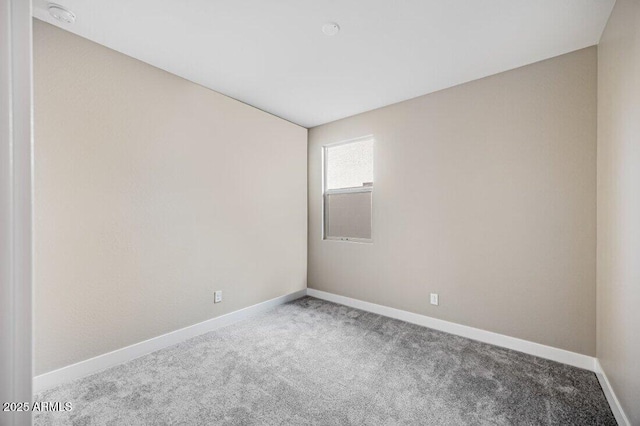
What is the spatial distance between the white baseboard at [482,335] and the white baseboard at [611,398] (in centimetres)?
14

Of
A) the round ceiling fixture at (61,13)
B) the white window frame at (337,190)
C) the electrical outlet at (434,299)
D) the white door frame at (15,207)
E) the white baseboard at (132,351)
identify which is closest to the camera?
the white door frame at (15,207)

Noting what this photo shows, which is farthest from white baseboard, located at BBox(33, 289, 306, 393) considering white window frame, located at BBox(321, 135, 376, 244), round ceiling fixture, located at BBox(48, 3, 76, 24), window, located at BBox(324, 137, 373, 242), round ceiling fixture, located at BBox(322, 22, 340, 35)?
round ceiling fixture, located at BBox(322, 22, 340, 35)

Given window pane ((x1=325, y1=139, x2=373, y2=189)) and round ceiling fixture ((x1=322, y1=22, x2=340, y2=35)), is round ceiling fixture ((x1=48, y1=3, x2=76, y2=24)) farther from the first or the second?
window pane ((x1=325, y1=139, x2=373, y2=189))

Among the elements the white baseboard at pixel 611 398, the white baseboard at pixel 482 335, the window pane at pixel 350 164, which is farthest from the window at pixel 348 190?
the white baseboard at pixel 611 398

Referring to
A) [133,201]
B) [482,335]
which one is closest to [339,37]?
[133,201]

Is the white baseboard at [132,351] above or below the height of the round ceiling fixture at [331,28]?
below

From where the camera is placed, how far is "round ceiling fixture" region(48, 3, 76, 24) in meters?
1.79

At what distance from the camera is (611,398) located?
5.81 feet

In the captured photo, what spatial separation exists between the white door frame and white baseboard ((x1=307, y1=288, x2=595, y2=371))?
3.11 m

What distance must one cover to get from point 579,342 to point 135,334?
3.65 m

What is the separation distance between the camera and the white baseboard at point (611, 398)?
1.58 metres

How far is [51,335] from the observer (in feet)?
6.39

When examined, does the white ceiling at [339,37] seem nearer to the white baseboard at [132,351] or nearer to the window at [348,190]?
the window at [348,190]

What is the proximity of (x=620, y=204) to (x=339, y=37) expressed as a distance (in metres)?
2.17
